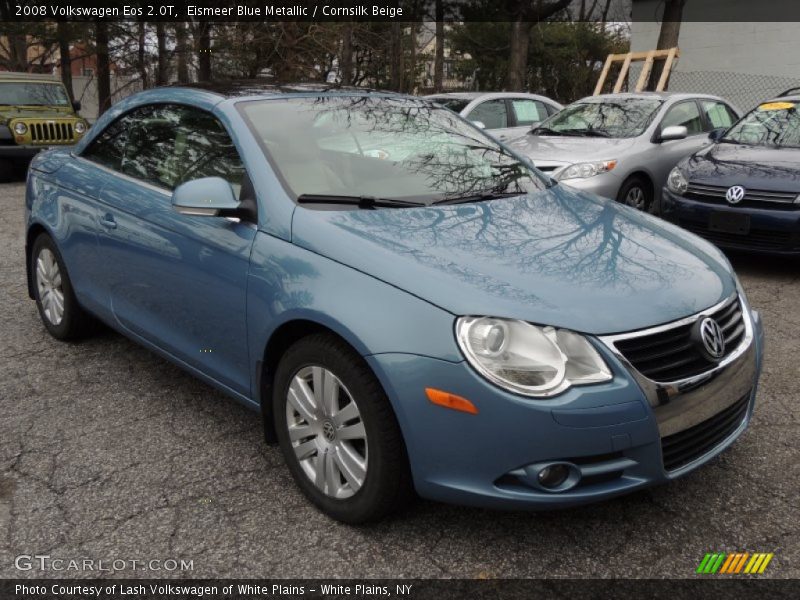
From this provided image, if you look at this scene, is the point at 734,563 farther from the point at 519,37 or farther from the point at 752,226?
the point at 519,37

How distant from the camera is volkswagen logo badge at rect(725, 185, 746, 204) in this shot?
6121 millimetres

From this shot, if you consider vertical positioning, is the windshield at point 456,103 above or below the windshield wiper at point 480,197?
below

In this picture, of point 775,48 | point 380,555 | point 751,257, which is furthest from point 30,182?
point 775,48

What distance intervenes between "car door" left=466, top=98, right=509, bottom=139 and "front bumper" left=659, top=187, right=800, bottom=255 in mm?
3935

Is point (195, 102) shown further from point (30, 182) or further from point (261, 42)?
point (261, 42)

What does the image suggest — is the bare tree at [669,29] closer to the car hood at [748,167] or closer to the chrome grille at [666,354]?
the car hood at [748,167]

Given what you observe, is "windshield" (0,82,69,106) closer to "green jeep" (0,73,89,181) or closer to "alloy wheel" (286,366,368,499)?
"green jeep" (0,73,89,181)

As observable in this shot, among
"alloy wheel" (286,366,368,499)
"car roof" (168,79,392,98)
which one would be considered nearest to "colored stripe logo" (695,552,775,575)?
"alloy wheel" (286,366,368,499)

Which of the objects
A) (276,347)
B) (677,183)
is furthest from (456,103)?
(276,347)

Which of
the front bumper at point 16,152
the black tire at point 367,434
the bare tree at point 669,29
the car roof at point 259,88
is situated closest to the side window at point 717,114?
the car roof at point 259,88

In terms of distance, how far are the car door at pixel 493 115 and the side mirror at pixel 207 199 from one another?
24.2 feet

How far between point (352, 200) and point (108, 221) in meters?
Answer: 1.47

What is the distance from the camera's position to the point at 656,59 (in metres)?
16.1

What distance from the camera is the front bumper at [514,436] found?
229cm
